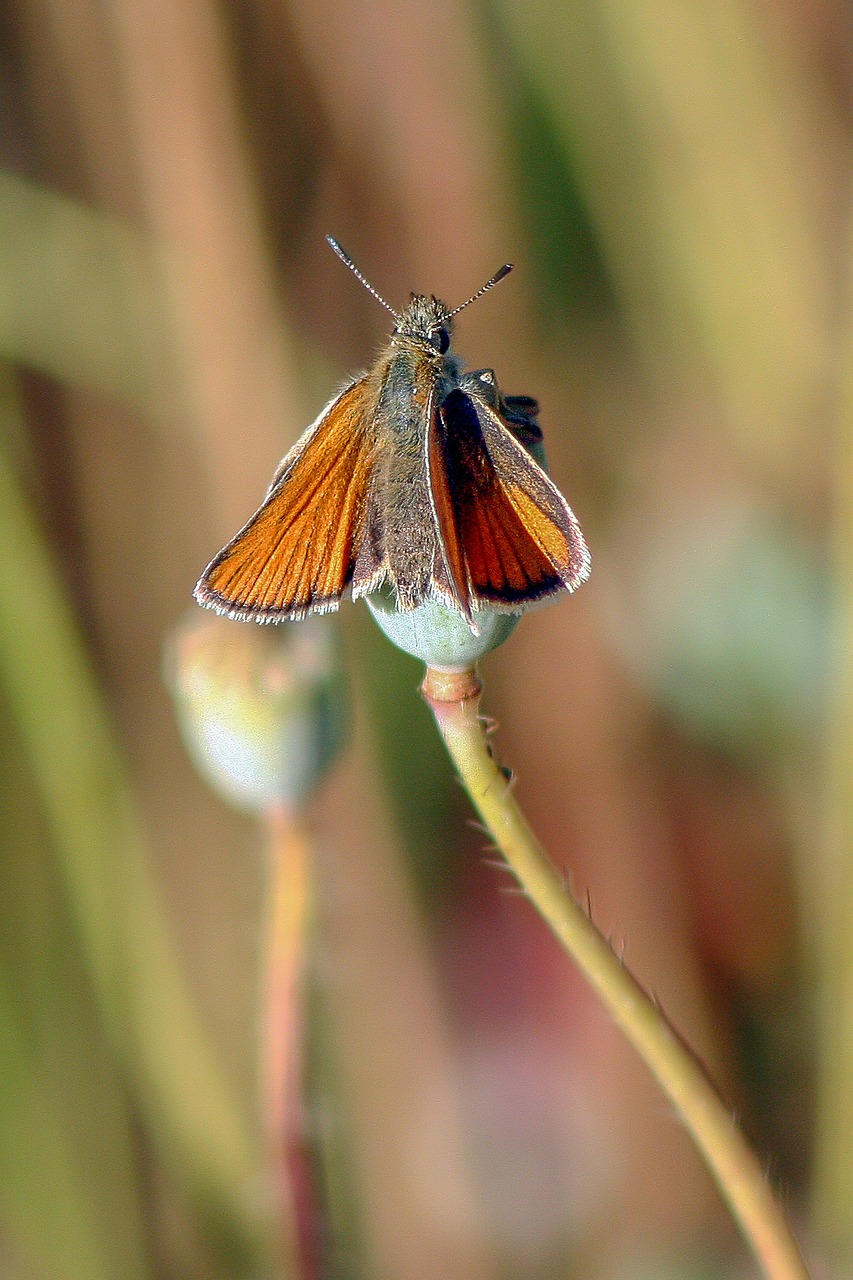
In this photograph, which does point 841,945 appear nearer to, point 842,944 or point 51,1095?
point 842,944

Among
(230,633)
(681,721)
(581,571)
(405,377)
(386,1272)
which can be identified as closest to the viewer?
(581,571)

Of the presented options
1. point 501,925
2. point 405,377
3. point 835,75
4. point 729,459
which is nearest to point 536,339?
point 729,459

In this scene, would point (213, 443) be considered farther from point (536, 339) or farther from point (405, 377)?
point (405, 377)

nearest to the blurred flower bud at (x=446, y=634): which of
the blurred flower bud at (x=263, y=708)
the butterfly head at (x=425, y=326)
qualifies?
the butterfly head at (x=425, y=326)

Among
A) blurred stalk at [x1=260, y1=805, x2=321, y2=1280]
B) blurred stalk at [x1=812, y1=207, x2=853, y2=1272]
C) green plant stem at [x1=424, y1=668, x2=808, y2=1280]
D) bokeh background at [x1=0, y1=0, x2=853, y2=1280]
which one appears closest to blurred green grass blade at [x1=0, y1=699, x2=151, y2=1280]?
bokeh background at [x1=0, y1=0, x2=853, y2=1280]

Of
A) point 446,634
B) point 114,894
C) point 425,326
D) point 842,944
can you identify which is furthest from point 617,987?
point 114,894
